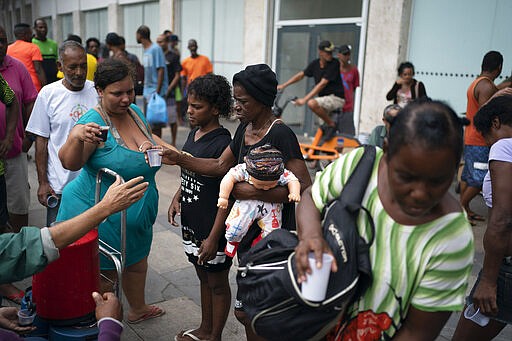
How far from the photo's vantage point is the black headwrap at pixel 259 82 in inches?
101

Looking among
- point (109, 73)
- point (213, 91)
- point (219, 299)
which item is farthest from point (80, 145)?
point (219, 299)

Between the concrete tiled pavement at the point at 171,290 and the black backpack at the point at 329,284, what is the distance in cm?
190

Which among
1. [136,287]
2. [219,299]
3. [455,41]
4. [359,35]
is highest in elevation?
[359,35]

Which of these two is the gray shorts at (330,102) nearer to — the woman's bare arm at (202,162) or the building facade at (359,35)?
the building facade at (359,35)

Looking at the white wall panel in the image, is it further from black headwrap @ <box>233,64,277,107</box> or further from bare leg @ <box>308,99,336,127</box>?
black headwrap @ <box>233,64,277,107</box>

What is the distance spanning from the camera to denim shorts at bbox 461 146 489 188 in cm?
547

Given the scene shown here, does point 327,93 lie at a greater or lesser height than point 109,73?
lesser

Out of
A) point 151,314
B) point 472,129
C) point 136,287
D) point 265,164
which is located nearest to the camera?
point 265,164

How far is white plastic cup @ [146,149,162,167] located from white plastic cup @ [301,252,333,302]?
1542 millimetres

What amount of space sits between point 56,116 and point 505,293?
3238 millimetres

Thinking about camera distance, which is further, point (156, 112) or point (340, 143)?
point (340, 143)

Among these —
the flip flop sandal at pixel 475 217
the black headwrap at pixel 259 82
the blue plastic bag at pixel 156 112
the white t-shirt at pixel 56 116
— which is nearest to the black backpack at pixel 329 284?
the black headwrap at pixel 259 82

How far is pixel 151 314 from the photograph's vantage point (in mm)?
3510

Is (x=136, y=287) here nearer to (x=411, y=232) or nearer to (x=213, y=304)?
(x=213, y=304)
